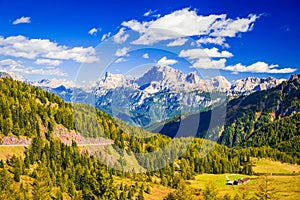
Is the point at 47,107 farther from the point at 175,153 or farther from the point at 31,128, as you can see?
the point at 175,153

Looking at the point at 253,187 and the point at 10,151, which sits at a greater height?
the point at 10,151

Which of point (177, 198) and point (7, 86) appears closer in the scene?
point (177, 198)

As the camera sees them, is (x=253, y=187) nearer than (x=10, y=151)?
No

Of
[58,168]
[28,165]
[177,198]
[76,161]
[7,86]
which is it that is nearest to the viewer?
[177,198]

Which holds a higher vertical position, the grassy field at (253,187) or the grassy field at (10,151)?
the grassy field at (10,151)

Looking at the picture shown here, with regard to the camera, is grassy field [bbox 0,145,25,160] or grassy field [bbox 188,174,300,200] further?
grassy field [bbox 188,174,300,200]

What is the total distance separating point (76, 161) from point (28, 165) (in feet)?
88.2

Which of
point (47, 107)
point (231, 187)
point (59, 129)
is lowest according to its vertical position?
point (231, 187)

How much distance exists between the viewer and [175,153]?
188750mm

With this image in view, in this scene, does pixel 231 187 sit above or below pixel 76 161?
below

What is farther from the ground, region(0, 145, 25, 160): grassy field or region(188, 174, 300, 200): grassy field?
region(0, 145, 25, 160): grassy field

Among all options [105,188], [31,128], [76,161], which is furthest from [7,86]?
[105,188]

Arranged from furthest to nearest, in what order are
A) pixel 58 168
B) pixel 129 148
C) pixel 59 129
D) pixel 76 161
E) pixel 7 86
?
pixel 129 148 → pixel 7 86 → pixel 59 129 → pixel 76 161 → pixel 58 168

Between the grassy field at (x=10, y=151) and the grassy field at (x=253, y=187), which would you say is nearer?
the grassy field at (x=10, y=151)
